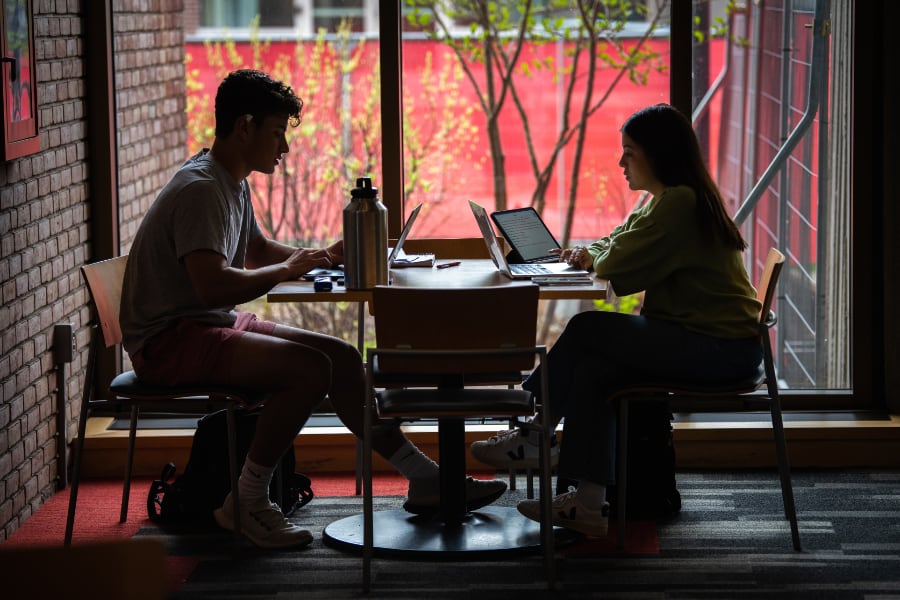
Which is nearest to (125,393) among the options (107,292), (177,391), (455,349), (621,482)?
(177,391)

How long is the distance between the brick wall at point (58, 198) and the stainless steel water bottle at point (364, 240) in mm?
1041

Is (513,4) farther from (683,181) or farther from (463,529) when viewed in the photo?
(463,529)

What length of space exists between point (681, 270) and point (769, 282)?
27cm

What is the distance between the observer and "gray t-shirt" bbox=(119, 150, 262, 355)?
3.43 metres

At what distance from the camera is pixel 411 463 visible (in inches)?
146

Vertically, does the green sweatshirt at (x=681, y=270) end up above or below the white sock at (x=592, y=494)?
above

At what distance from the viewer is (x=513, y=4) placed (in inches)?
175

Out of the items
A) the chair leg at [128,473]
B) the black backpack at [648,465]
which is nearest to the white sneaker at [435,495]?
the black backpack at [648,465]

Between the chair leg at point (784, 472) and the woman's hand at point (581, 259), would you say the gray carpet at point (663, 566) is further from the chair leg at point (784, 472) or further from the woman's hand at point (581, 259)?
the woman's hand at point (581, 259)

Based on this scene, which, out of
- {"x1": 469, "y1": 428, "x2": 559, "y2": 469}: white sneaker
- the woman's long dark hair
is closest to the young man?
{"x1": 469, "y1": 428, "x2": 559, "y2": 469}: white sneaker

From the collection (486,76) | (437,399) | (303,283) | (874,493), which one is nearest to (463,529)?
(437,399)

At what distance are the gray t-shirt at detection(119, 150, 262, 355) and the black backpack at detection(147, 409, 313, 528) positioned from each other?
1.19ft

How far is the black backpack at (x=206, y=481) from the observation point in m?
3.80

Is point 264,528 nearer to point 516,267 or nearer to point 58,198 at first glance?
point 516,267
